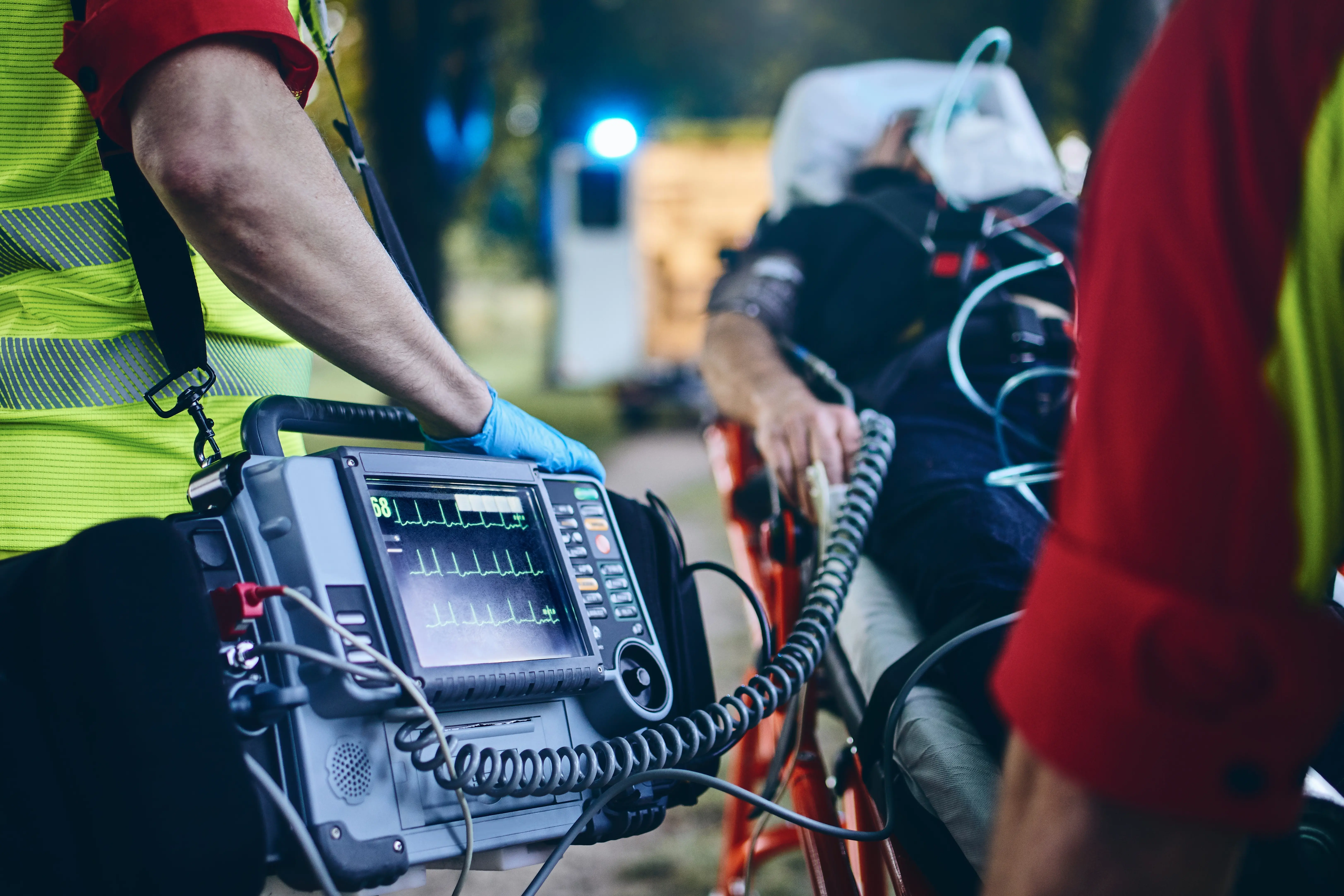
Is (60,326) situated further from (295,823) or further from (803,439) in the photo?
(803,439)

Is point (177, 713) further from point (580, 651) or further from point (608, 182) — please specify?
point (608, 182)

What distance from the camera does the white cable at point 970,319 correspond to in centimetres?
140

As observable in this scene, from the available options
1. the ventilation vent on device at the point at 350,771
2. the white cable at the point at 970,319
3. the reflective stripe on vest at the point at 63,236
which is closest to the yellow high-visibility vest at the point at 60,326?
the reflective stripe on vest at the point at 63,236

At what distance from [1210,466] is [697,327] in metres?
8.63

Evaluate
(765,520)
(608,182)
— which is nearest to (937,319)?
(765,520)

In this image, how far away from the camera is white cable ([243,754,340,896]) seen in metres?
0.60

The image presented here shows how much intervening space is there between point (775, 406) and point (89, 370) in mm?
974

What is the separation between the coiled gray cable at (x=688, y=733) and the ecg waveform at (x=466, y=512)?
16 centimetres

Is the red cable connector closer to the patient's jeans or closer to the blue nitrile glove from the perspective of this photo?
the blue nitrile glove

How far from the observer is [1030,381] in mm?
1498

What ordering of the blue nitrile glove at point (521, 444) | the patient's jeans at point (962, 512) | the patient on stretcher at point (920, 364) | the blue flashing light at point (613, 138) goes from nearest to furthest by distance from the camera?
the blue nitrile glove at point (521, 444)
the patient's jeans at point (962, 512)
the patient on stretcher at point (920, 364)
the blue flashing light at point (613, 138)

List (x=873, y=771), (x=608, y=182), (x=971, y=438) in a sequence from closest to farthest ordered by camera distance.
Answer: (x=873, y=771), (x=971, y=438), (x=608, y=182)

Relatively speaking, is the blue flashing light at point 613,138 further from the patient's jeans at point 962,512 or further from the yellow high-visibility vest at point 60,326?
the yellow high-visibility vest at point 60,326

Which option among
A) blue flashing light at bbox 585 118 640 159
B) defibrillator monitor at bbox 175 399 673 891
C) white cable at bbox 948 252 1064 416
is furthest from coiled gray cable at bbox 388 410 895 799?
blue flashing light at bbox 585 118 640 159
